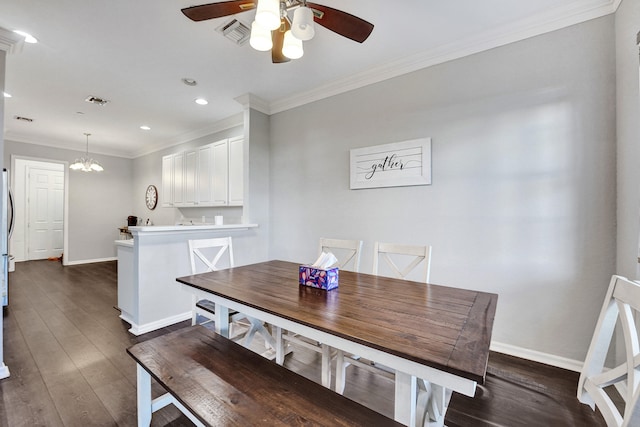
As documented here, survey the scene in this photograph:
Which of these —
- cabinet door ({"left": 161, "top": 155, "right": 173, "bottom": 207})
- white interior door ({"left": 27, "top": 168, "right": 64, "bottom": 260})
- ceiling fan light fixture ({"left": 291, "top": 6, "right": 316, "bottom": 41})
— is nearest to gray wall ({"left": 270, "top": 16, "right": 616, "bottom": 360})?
ceiling fan light fixture ({"left": 291, "top": 6, "right": 316, "bottom": 41})

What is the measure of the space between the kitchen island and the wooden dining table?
1247mm

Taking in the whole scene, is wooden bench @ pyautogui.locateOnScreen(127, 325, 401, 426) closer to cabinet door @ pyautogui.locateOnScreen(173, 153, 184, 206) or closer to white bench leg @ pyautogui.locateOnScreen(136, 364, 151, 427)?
white bench leg @ pyautogui.locateOnScreen(136, 364, 151, 427)

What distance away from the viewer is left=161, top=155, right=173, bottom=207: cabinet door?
17.4ft

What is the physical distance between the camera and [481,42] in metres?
2.36

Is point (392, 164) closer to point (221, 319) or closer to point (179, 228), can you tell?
point (221, 319)

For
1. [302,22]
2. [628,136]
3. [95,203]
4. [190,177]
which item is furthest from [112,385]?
[95,203]

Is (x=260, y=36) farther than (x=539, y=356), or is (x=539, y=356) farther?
(x=539, y=356)

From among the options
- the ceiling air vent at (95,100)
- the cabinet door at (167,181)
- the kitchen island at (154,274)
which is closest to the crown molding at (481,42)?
the kitchen island at (154,274)

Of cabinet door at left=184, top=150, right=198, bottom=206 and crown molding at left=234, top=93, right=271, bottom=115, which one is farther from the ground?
crown molding at left=234, top=93, right=271, bottom=115

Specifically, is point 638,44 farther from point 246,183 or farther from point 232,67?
point 246,183

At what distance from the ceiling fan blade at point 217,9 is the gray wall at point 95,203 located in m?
6.35

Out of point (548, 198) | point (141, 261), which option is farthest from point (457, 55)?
point (141, 261)

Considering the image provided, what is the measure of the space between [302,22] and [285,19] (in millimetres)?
410

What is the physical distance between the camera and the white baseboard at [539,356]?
203 cm
